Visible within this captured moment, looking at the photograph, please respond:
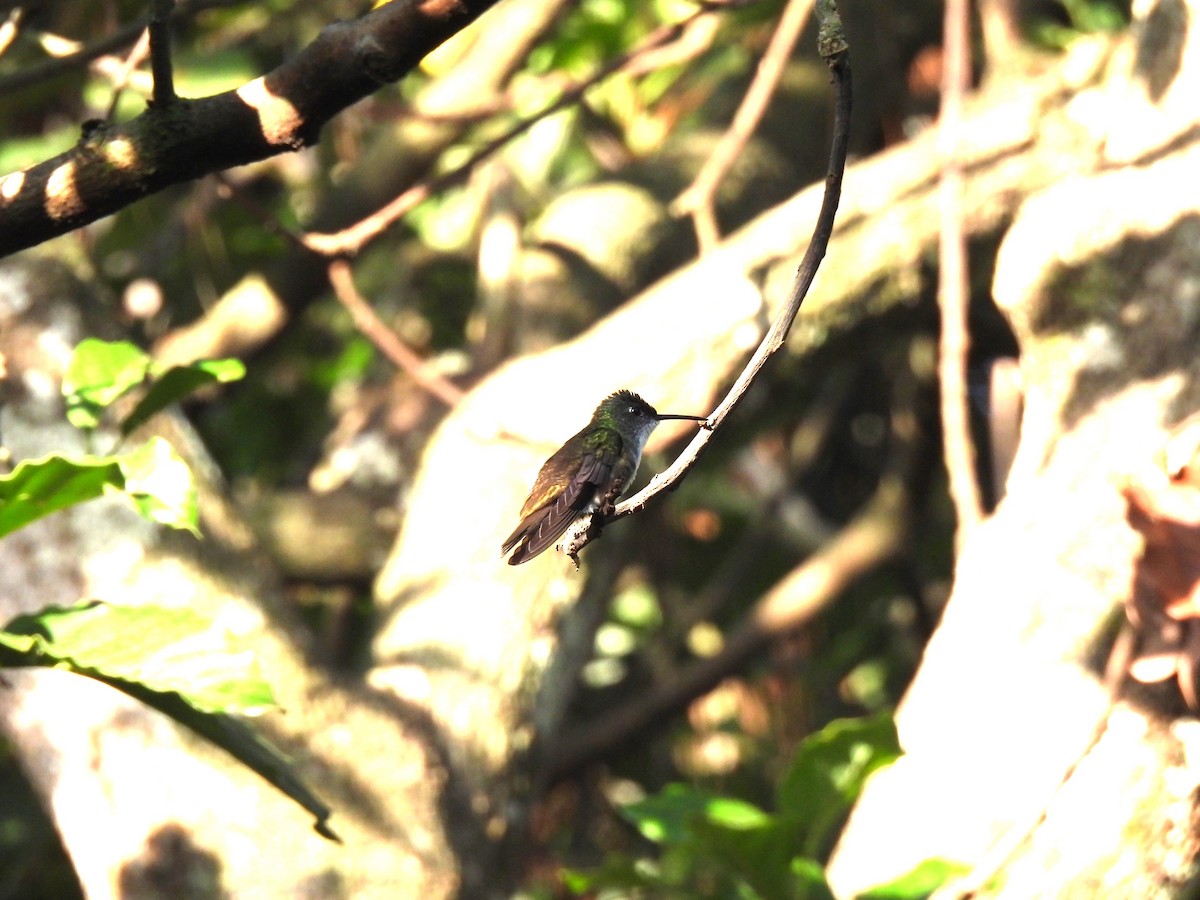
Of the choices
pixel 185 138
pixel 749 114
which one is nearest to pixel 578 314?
pixel 749 114

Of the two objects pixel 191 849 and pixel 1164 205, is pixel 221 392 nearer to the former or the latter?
pixel 191 849

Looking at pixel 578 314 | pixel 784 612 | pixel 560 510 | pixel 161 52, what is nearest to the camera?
pixel 161 52

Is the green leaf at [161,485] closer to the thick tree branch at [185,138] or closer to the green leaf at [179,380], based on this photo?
the green leaf at [179,380]

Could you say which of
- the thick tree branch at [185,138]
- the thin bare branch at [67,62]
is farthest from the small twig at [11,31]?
the thick tree branch at [185,138]

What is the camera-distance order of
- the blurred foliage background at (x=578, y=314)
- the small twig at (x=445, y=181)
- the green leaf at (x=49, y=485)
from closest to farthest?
the green leaf at (x=49, y=485), the small twig at (x=445, y=181), the blurred foliage background at (x=578, y=314)

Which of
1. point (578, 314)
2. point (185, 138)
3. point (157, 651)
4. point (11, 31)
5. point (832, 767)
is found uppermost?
point (11, 31)

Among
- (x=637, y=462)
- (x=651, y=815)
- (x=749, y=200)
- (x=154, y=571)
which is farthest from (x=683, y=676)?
(x=637, y=462)

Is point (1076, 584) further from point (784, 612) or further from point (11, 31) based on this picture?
point (784, 612)
